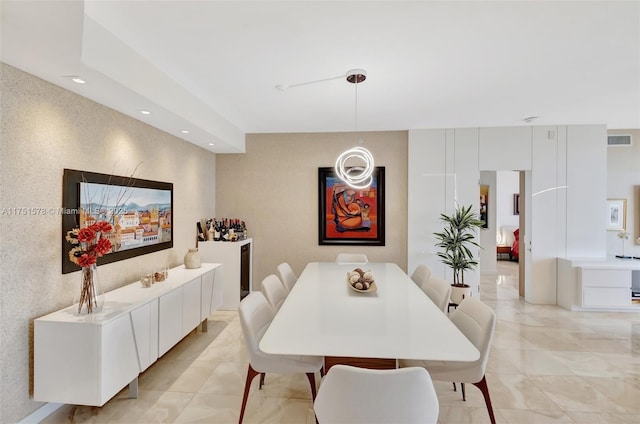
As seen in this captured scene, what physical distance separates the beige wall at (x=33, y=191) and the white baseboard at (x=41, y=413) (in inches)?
1.4

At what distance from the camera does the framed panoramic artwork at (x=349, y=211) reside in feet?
15.8

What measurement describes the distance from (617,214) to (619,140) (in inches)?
47.2

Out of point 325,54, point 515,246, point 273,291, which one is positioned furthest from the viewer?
point 515,246

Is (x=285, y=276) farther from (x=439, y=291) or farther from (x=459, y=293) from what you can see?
(x=459, y=293)

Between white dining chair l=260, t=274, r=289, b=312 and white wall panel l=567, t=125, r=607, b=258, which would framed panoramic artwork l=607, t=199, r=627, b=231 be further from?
white dining chair l=260, t=274, r=289, b=312

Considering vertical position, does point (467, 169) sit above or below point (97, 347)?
above

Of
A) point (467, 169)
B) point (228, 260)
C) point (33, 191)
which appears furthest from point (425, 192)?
point (33, 191)

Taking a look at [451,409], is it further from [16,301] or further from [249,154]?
[249,154]

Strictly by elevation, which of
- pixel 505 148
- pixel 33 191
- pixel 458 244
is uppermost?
pixel 505 148

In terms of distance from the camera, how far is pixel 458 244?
170 inches

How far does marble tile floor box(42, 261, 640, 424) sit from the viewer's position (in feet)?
7.06

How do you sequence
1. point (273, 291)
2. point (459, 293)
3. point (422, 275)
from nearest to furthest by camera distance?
point (273, 291), point (422, 275), point (459, 293)

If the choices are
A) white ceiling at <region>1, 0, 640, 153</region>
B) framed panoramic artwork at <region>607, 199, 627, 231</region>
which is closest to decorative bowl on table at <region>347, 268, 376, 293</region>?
white ceiling at <region>1, 0, 640, 153</region>

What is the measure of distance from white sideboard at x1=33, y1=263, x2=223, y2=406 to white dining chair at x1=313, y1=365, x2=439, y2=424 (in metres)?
1.64
